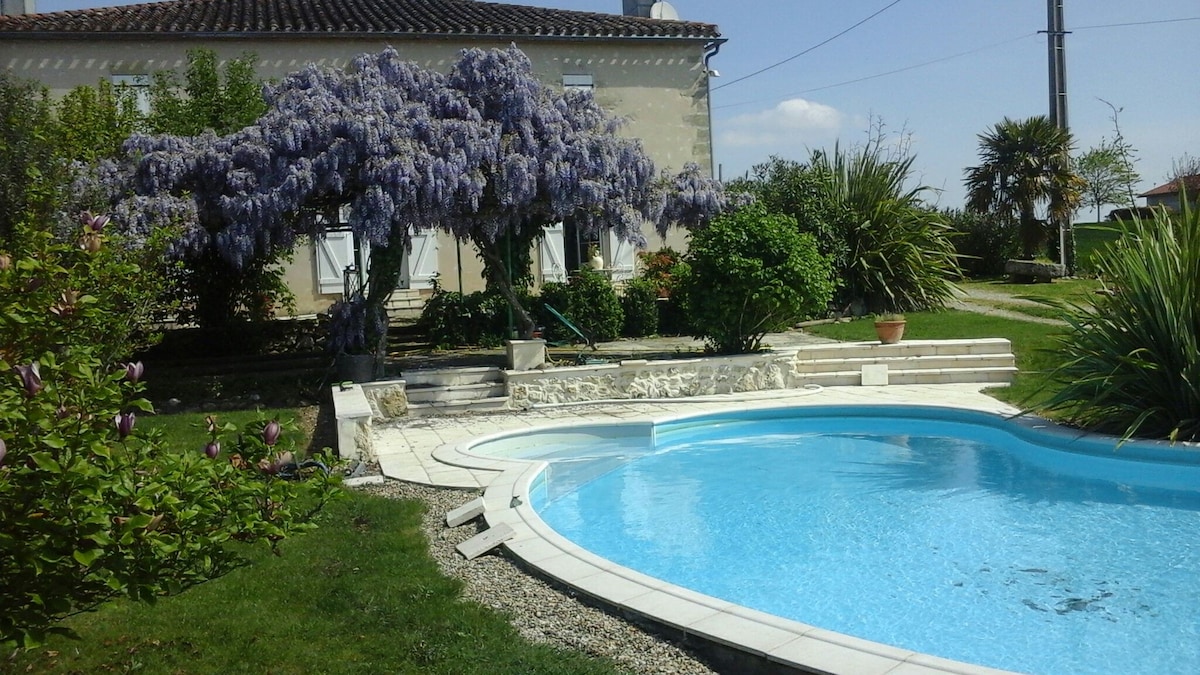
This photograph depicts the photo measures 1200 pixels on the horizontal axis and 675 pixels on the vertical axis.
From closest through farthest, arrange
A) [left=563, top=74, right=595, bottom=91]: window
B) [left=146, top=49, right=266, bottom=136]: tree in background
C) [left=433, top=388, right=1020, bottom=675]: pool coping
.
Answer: [left=433, top=388, right=1020, bottom=675]: pool coping
[left=146, top=49, right=266, bottom=136]: tree in background
[left=563, top=74, right=595, bottom=91]: window

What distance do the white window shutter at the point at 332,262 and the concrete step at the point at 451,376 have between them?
7.24m

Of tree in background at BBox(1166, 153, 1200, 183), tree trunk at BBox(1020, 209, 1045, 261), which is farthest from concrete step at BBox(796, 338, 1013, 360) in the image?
tree trunk at BBox(1020, 209, 1045, 261)

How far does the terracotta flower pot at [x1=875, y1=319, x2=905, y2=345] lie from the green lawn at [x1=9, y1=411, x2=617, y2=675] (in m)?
8.95

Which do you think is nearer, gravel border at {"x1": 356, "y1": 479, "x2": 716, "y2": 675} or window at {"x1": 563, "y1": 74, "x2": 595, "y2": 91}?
gravel border at {"x1": 356, "y1": 479, "x2": 716, "y2": 675}

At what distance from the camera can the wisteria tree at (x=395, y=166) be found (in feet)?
36.3

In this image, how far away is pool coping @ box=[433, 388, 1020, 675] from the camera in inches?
160

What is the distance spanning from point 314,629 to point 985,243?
21.7 metres

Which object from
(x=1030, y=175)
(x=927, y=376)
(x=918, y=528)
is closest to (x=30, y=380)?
(x=918, y=528)

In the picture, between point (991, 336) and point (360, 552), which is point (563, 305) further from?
point (360, 552)

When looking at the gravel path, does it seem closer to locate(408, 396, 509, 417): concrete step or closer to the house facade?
the house facade

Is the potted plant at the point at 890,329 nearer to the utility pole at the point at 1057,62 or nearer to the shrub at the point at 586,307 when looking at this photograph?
the shrub at the point at 586,307

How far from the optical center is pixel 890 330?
1341cm

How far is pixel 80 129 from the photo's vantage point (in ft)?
41.0

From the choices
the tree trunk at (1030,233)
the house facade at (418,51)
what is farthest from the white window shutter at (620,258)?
the tree trunk at (1030,233)
